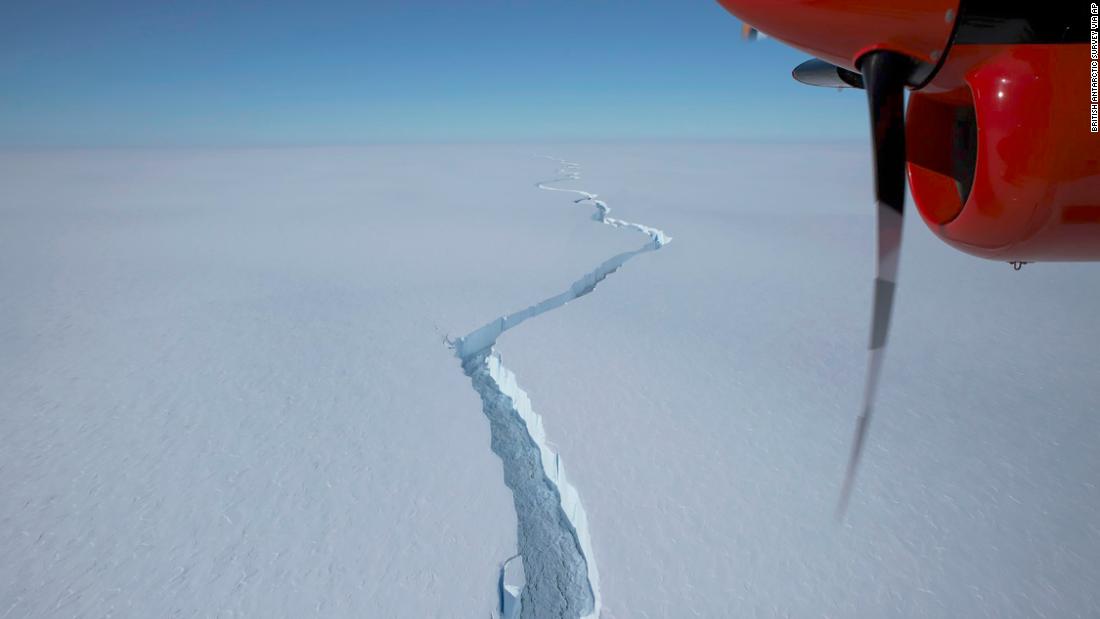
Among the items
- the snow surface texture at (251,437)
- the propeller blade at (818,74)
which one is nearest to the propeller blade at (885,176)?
the propeller blade at (818,74)

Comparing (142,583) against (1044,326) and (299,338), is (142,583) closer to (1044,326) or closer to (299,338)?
(299,338)

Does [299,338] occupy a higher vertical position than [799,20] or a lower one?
lower

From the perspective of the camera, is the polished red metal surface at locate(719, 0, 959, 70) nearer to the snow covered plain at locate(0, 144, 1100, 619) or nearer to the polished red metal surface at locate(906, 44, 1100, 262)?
the polished red metal surface at locate(906, 44, 1100, 262)

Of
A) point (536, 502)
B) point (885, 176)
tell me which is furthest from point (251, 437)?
point (885, 176)

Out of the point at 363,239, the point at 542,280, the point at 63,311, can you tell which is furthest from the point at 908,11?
the point at 363,239

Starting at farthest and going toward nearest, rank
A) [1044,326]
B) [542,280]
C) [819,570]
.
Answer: [542,280] → [1044,326] → [819,570]

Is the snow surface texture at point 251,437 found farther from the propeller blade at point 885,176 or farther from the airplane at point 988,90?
the airplane at point 988,90

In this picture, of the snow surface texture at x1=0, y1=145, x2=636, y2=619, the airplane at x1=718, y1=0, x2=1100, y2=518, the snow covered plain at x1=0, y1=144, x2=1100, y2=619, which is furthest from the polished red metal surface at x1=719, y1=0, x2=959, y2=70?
the snow surface texture at x1=0, y1=145, x2=636, y2=619
